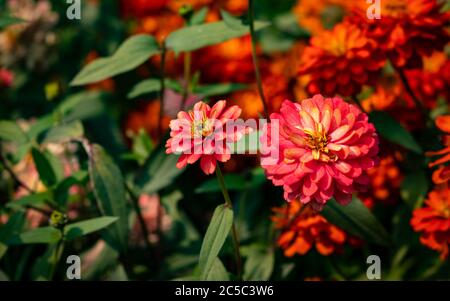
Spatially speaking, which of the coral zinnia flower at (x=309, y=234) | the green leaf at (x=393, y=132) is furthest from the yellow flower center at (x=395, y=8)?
the coral zinnia flower at (x=309, y=234)

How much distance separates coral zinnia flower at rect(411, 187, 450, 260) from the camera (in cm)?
97

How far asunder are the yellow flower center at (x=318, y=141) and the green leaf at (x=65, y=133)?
1.69 feet

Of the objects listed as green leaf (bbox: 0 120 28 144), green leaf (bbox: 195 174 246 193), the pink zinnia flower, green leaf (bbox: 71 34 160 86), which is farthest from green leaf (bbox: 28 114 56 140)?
the pink zinnia flower

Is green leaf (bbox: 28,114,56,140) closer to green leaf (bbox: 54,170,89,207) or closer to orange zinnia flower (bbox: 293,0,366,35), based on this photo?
green leaf (bbox: 54,170,89,207)

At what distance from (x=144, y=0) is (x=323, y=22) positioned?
57 centimetres

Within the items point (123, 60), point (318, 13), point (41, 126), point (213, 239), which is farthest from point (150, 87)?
point (318, 13)

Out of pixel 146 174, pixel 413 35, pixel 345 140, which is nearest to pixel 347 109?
pixel 345 140

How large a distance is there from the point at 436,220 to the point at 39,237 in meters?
0.69

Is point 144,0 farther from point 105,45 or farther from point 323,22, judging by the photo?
point 323,22

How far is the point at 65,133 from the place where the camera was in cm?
112

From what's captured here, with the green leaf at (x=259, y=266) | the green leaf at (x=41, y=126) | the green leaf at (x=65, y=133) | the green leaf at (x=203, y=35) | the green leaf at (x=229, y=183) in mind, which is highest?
the green leaf at (x=203, y=35)

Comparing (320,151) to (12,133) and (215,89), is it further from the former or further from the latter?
(12,133)

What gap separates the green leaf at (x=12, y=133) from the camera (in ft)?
3.75

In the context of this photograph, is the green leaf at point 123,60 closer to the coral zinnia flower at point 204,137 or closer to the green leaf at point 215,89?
the green leaf at point 215,89
